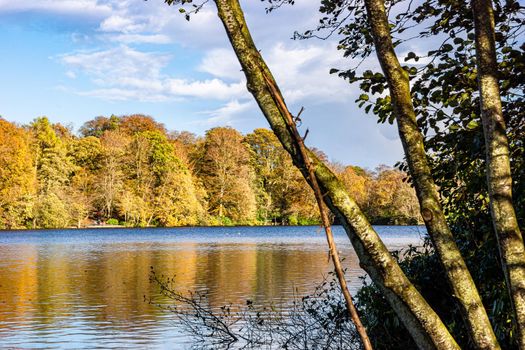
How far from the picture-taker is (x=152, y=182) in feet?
241

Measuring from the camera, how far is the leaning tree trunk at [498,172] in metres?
2.68

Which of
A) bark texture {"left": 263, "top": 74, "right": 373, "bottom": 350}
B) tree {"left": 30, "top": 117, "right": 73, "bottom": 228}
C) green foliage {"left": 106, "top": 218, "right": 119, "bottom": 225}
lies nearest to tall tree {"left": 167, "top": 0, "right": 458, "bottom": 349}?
bark texture {"left": 263, "top": 74, "right": 373, "bottom": 350}

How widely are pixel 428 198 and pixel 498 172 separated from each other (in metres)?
0.35

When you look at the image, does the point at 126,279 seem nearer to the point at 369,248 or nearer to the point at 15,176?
the point at 369,248

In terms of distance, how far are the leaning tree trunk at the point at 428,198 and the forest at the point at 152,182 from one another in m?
62.9

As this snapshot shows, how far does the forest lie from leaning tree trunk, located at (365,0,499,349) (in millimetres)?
62856

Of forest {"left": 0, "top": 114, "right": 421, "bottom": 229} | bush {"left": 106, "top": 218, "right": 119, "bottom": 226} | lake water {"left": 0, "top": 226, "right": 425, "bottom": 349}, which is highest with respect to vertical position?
forest {"left": 0, "top": 114, "right": 421, "bottom": 229}

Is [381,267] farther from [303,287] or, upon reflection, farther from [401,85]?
[303,287]

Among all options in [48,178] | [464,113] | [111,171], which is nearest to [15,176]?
[48,178]

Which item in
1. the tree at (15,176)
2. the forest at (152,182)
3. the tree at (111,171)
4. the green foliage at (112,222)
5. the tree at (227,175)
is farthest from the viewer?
the tree at (227,175)

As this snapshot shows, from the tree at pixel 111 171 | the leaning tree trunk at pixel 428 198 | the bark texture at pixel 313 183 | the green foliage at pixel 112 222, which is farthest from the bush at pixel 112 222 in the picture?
the bark texture at pixel 313 183

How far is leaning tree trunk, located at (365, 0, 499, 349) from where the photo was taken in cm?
261

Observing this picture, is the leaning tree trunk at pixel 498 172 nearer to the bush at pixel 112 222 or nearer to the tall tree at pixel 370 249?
the tall tree at pixel 370 249

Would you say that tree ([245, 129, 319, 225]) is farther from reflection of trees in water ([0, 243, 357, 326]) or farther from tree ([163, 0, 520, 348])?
tree ([163, 0, 520, 348])
